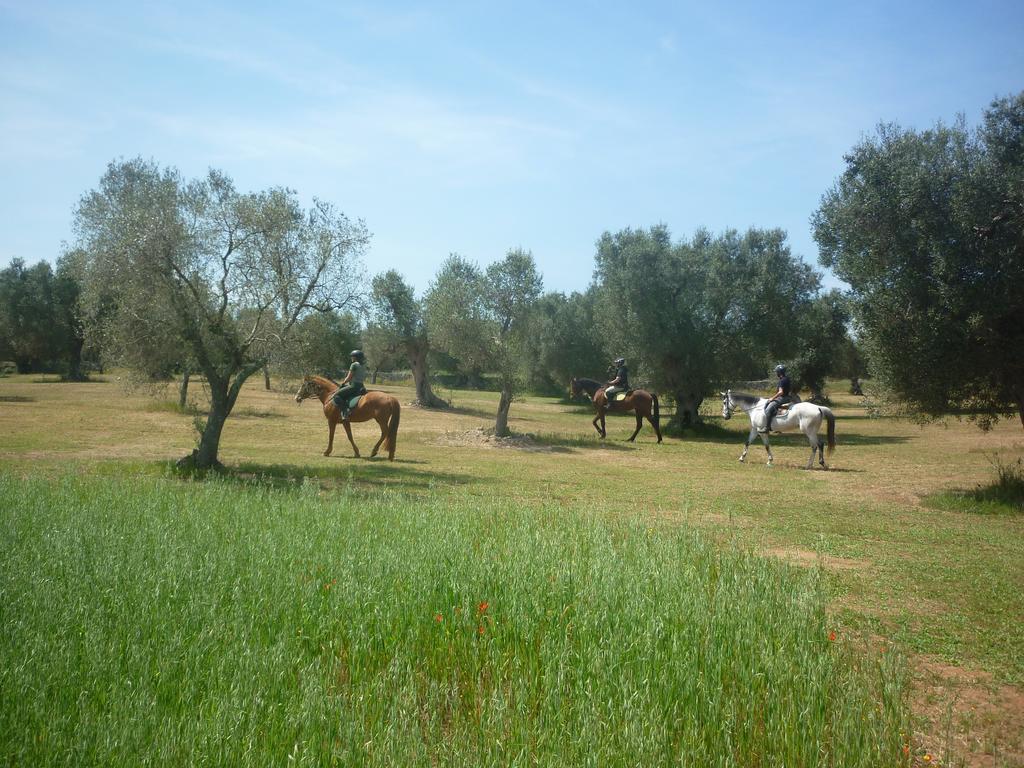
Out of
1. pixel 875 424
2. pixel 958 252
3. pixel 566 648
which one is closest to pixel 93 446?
pixel 566 648

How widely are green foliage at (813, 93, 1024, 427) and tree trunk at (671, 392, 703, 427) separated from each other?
650 inches

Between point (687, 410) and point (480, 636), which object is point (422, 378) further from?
point (480, 636)

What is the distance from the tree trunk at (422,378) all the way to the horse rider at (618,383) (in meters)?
16.8

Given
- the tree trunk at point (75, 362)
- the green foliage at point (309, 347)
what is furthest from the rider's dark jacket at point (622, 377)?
the tree trunk at point (75, 362)

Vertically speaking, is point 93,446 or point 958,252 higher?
point 958,252

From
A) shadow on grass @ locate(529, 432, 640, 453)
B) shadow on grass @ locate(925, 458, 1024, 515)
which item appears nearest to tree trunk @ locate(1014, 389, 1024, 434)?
shadow on grass @ locate(925, 458, 1024, 515)

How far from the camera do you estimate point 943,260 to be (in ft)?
42.6

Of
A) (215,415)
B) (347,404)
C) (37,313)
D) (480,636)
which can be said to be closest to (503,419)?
(347,404)

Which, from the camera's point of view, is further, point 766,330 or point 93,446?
point 766,330

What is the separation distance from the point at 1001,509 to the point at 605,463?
33.1 feet

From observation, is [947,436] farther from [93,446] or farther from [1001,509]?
[93,446]

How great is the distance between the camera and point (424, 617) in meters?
5.30

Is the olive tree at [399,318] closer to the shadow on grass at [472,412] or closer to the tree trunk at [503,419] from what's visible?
the shadow on grass at [472,412]

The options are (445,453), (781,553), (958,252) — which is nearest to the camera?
(781,553)
